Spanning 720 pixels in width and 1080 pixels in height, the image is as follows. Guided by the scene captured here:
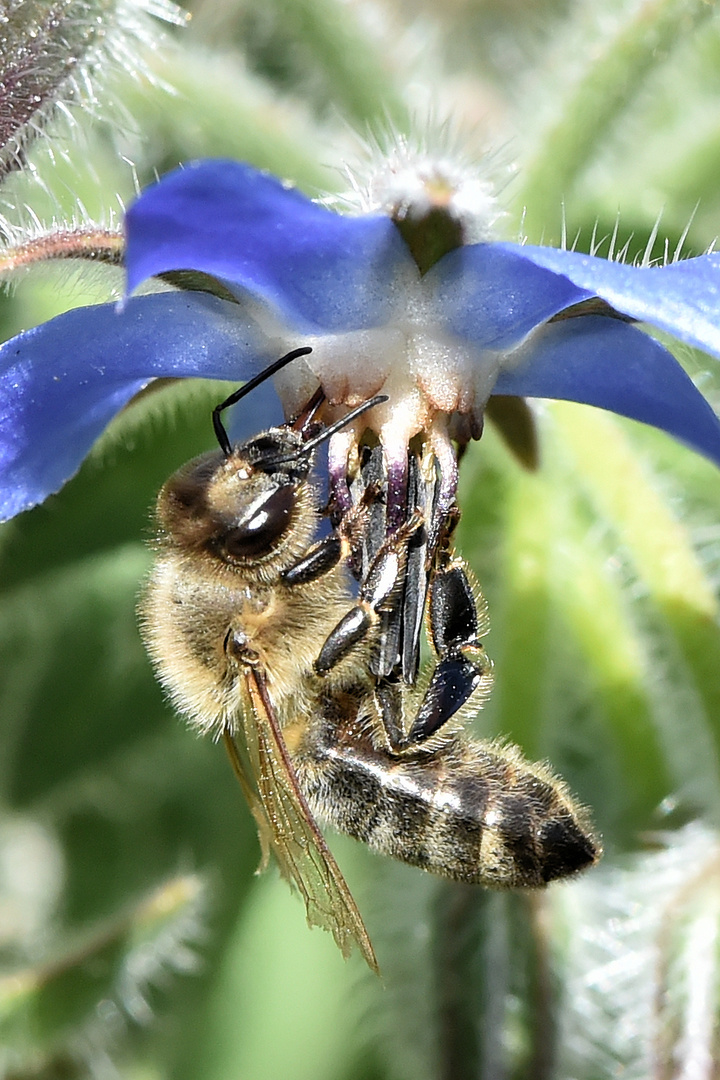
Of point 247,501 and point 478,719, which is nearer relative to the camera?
point 247,501

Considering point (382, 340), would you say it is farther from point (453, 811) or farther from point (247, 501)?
point (453, 811)

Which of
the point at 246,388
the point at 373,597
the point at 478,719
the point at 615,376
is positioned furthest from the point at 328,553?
the point at 478,719

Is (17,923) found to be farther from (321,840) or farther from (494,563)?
(321,840)

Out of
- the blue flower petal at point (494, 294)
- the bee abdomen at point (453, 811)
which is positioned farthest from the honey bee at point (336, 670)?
the blue flower petal at point (494, 294)

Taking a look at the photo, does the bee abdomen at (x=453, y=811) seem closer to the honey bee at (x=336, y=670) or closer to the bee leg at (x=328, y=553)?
the honey bee at (x=336, y=670)

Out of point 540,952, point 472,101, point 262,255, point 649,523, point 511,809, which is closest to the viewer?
point 262,255

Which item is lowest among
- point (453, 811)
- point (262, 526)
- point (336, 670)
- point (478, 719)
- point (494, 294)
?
point (478, 719)

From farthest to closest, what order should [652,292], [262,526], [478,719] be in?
[478,719], [262,526], [652,292]

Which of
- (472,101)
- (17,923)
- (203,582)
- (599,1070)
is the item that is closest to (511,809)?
(203,582)
